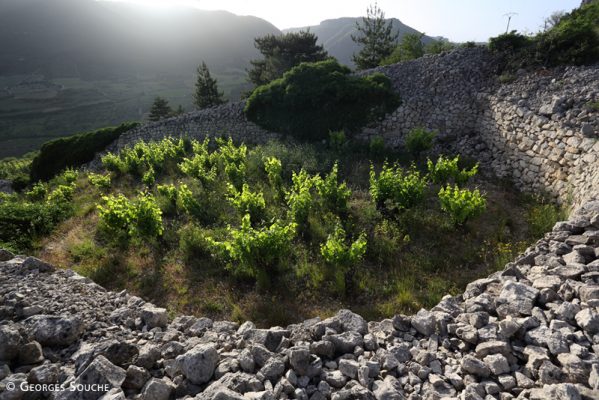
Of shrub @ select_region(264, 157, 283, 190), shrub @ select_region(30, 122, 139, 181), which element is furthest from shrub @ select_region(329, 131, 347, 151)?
shrub @ select_region(30, 122, 139, 181)

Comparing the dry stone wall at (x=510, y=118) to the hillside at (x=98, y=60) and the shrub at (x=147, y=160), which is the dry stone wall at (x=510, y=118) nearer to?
the shrub at (x=147, y=160)

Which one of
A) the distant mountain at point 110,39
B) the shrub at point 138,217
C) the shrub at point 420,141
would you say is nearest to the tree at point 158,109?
the shrub at point 138,217

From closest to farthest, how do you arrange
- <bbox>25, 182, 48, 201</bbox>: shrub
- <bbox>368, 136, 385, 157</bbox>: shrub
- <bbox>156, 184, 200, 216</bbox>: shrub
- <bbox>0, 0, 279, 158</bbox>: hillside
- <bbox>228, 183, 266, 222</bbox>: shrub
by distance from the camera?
<bbox>228, 183, 266, 222</bbox>: shrub
<bbox>156, 184, 200, 216</bbox>: shrub
<bbox>368, 136, 385, 157</bbox>: shrub
<bbox>25, 182, 48, 201</bbox>: shrub
<bbox>0, 0, 279, 158</bbox>: hillside

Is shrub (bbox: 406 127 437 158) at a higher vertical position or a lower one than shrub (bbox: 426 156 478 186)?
higher

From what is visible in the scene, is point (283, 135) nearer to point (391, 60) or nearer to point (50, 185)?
point (391, 60)

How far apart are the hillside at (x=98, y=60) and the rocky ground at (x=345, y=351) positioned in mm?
81989

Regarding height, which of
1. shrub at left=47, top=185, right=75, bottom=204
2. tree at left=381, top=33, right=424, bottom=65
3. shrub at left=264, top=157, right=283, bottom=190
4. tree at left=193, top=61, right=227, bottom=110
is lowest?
shrub at left=47, top=185, right=75, bottom=204

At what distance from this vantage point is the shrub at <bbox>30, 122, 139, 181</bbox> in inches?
886

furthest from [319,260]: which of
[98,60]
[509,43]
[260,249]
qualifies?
[98,60]

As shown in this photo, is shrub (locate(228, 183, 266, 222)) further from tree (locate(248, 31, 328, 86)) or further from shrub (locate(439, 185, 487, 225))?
tree (locate(248, 31, 328, 86))

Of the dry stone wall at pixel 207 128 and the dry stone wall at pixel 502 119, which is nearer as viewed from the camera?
the dry stone wall at pixel 502 119

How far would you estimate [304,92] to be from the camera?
17141 mm

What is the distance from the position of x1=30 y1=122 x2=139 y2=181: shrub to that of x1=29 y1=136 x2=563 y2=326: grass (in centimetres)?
1437

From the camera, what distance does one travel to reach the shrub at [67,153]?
73.8 feet
